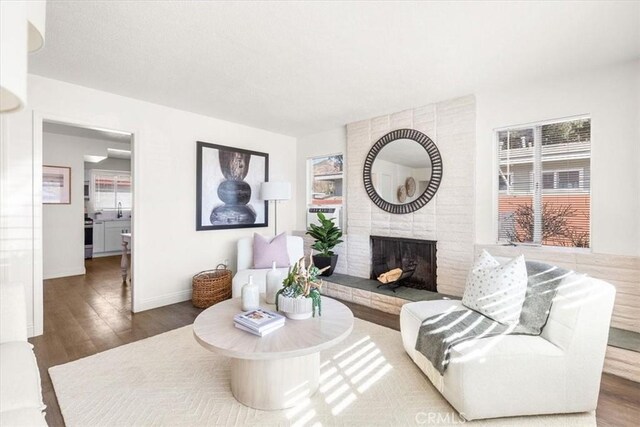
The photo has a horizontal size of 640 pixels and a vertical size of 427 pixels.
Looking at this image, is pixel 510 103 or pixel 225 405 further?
pixel 510 103

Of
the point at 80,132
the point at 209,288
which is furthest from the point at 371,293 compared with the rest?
the point at 80,132

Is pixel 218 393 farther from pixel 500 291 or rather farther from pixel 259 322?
pixel 500 291

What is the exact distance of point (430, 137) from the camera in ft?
12.0

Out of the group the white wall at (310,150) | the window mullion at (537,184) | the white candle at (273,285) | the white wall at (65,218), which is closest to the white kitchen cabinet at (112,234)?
the white wall at (65,218)

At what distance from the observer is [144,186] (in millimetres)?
3520

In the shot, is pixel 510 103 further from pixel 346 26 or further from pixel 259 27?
pixel 259 27

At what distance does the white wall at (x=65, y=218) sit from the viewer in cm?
519

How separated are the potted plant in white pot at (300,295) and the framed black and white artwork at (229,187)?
7.74 feet

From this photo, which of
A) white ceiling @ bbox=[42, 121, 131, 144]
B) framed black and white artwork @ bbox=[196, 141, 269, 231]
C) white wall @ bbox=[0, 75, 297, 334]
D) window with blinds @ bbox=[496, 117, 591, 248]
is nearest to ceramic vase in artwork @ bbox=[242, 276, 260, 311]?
white wall @ bbox=[0, 75, 297, 334]

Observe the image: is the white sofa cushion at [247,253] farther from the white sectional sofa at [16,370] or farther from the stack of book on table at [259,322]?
the white sectional sofa at [16,370]

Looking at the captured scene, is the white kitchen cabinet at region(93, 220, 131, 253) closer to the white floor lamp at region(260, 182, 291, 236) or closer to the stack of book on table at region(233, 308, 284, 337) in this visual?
the white floor lamp at region(260, 182, 291, 236)

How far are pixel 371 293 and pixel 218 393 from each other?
2.15 metres

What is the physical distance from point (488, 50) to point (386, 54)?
31.0 inches

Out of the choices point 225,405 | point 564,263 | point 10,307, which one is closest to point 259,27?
point 10,307
